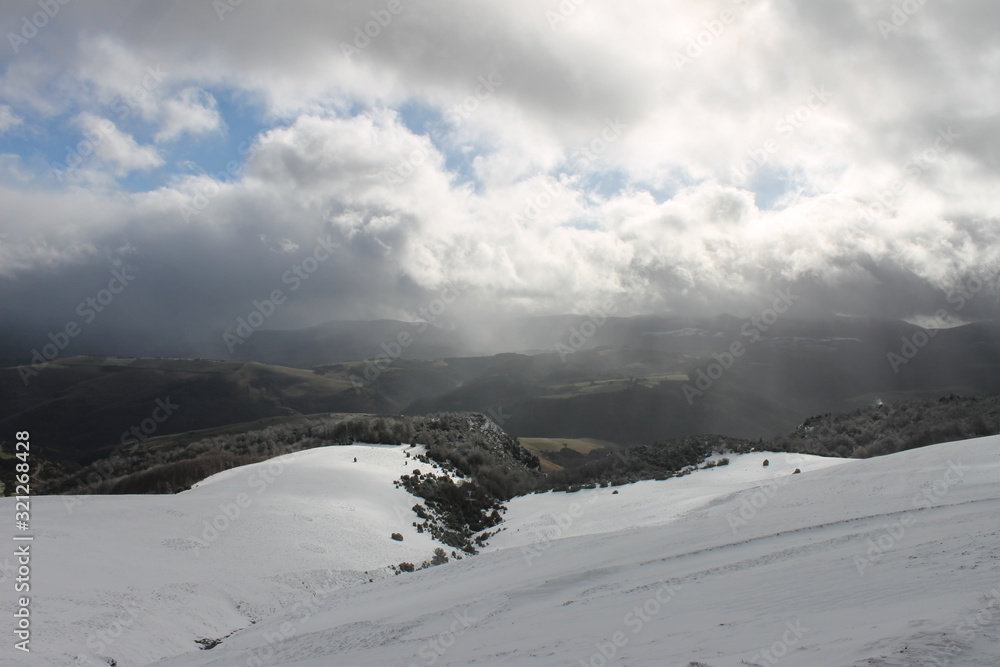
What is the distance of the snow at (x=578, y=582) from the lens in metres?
4.23

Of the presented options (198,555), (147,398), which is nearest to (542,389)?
(147,398)

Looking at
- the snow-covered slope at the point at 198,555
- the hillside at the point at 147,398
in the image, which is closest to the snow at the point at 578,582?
the snow-covered slope at the point at 198,555

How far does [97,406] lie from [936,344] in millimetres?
244372

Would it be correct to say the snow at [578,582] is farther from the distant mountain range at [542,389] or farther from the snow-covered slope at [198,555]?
the distant mountain range at [542,389]

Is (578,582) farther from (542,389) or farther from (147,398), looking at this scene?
(147,398)

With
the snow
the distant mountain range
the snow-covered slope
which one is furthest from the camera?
the distant mountain range

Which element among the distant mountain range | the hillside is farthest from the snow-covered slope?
the hillside

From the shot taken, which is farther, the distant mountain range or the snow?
the distant mountain range

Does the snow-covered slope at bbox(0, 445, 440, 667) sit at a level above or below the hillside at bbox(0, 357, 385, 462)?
below

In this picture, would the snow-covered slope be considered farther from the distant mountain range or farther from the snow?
the distant mountain range

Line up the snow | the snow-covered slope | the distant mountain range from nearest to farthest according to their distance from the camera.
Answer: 1. the snow
2. the snow-covered slope
3. the distant mountain range

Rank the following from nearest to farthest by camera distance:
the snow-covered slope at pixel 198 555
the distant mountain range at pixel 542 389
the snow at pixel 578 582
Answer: the snow at pixel 578 582
the snow-covered slope at pixel 198 555
the distant mountain range at pixel 542 389

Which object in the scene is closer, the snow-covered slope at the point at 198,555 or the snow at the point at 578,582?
the snow at the point at 578,582

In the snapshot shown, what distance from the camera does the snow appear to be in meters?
4.23
